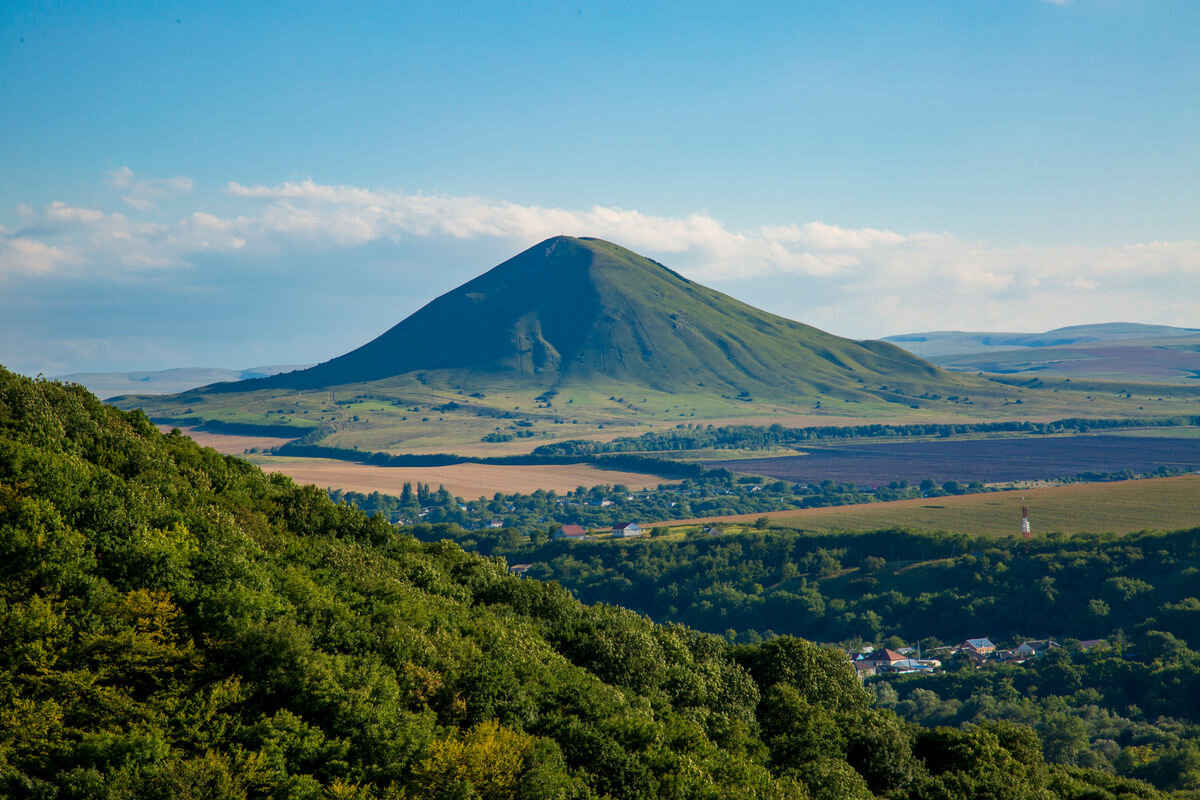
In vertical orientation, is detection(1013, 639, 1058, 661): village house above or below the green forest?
below

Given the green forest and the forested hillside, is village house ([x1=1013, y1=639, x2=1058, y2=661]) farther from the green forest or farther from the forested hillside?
the forested hillside

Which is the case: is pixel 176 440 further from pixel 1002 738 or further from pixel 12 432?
pixel 1002 738

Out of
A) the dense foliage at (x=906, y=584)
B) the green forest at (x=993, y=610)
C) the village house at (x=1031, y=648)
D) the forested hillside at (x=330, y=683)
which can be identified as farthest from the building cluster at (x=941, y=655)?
the forested hillside at (x=330, y=683)

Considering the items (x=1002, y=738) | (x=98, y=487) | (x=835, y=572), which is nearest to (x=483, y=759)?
(x=98, y=487)

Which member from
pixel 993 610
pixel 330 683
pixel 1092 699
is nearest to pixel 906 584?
pixel 993 610

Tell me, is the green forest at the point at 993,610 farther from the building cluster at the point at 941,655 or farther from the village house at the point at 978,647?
the village house at the point at 978,647

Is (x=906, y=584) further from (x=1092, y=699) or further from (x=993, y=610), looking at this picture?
(x=1092, y=699)

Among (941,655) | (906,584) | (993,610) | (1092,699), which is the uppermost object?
(906,584)

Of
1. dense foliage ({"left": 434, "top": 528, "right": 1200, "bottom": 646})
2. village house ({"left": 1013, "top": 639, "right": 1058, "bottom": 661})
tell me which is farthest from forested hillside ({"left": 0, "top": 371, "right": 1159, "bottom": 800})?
dense foliage ({"left": 434, "top": 528, "right": 1200, "bottom": 646})
